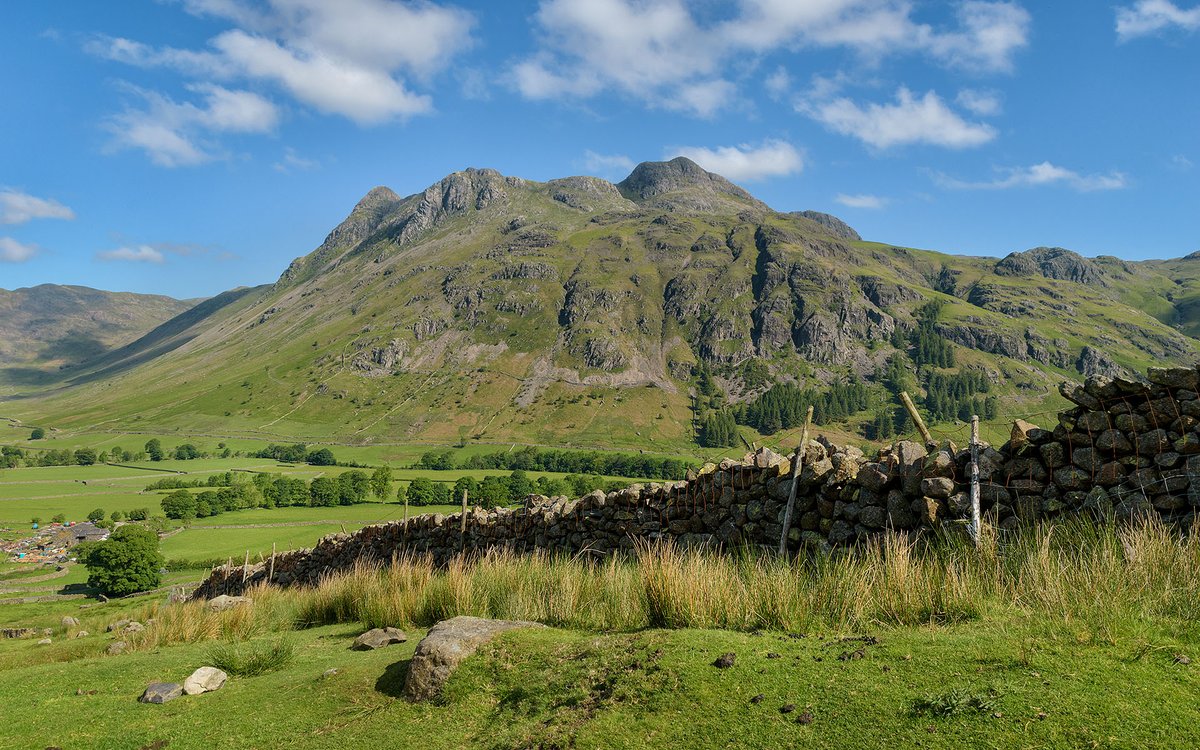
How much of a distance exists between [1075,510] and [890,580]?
2.86 meters

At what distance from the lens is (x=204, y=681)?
7301 mm

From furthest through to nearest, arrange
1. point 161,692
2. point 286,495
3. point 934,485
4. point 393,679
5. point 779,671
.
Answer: point 286,495, point 934,485, point 161,692, point 393,679, point 779,671

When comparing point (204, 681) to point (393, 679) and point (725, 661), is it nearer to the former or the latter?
point (393, 679)

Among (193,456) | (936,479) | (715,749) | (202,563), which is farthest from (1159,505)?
(193,456)

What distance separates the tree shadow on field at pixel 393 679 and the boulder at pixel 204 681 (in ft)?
7.11

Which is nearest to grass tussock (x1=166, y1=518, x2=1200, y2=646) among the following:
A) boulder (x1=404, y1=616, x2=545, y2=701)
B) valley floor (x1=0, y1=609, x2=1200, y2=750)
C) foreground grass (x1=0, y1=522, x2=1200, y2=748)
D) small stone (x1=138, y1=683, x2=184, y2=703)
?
foreground grass (x1=0, y1=522, x2=1200, y2=748)

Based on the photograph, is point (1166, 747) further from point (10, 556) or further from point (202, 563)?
point (10, 556)

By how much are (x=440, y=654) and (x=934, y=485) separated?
6.43 m

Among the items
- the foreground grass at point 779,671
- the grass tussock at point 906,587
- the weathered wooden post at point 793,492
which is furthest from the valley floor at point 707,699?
the weathered wooden post at point 793,492

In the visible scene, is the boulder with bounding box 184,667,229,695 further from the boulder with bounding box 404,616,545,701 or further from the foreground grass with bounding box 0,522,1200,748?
the boulder with bounding box 404,616,545,701

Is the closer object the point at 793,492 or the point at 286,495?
the point at 793,492

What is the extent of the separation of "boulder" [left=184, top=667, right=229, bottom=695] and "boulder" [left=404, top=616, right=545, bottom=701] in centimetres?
275

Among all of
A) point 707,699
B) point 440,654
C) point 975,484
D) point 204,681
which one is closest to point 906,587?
point 975,484

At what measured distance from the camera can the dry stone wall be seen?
278 inches
